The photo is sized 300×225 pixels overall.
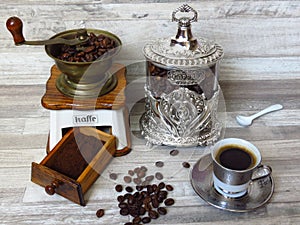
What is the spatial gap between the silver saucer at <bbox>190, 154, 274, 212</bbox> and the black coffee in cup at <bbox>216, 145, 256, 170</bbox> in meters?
0.08

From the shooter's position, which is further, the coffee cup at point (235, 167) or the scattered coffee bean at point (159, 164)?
the scattered coffee bean at point (159, 164)

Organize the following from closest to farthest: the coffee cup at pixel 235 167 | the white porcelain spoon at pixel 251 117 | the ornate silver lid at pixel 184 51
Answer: the coffee cup at pixel 235 167 → the ornate silver lid at pixel 184 51 → the white porcelain spoon at pixel 251 117

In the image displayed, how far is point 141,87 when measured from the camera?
134 cm

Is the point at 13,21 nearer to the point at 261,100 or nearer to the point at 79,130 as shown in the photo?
the point at 79,130

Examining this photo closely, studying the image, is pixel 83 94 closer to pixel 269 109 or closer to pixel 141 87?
pixel 141 87

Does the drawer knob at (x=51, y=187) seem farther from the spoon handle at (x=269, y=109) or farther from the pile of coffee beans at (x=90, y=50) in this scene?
the spoon handle at (x=269, y=109)

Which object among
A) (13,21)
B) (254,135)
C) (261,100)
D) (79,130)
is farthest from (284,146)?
(13,21)

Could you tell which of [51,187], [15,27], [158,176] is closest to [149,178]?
[158,176]

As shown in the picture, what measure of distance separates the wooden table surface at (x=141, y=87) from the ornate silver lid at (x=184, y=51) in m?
0.25

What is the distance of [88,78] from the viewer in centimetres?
101

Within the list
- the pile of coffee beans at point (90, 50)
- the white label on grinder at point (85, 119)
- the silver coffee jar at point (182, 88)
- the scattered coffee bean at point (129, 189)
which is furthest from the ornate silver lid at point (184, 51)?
the scattered coffee bean at point (129, 189)

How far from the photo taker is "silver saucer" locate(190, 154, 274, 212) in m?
0.91

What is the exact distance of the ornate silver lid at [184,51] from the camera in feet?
3.25

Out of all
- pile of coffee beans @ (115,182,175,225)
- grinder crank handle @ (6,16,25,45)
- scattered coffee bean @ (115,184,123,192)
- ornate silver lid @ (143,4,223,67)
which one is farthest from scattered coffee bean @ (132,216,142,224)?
grinder crank handle @ (6,16,25,45)
